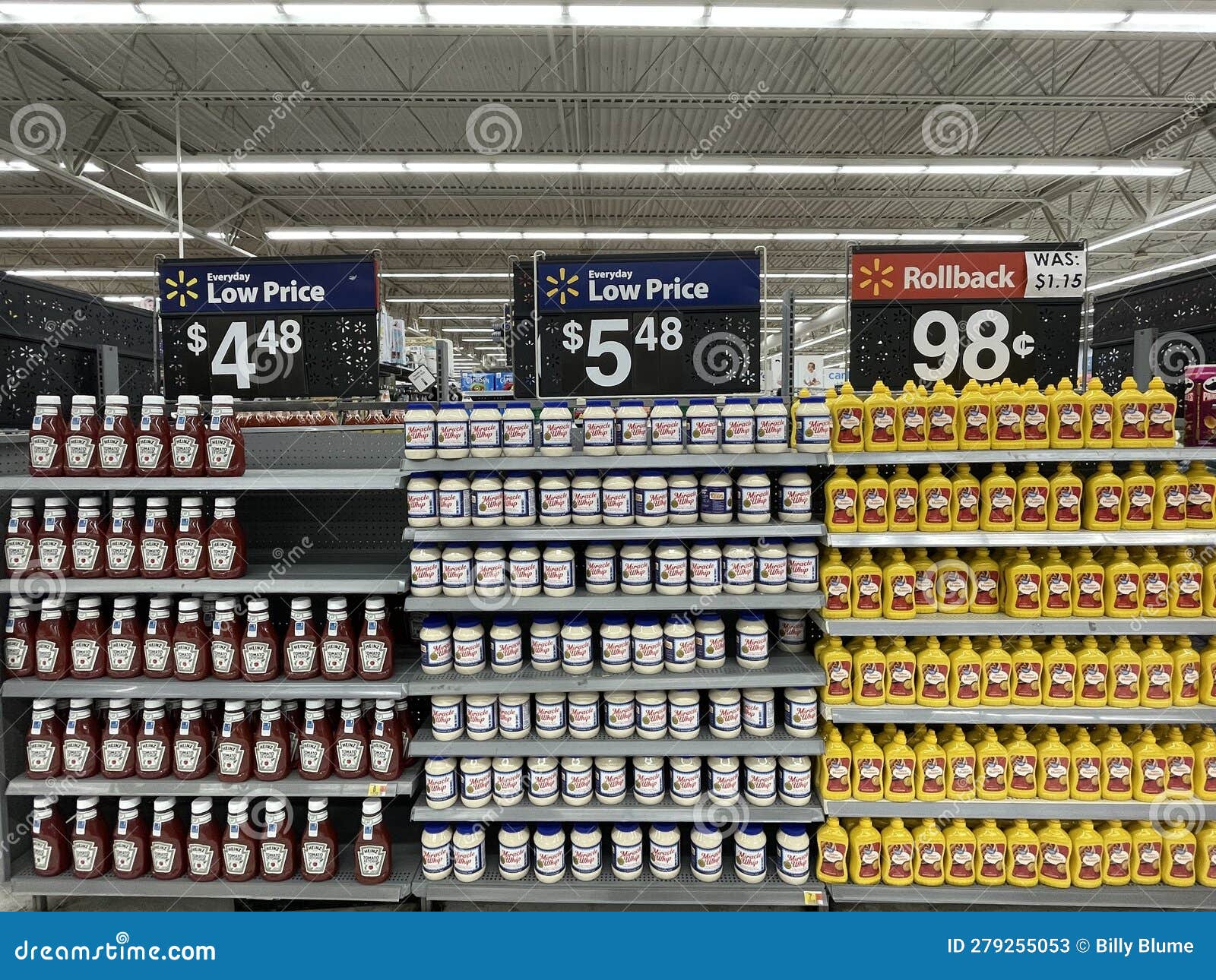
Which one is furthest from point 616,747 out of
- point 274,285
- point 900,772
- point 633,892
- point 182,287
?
point 182,287

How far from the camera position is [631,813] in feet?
8.12

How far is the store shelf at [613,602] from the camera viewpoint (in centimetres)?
239

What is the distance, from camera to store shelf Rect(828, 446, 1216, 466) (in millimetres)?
2289

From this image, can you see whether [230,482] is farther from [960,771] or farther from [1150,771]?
[1150,771]

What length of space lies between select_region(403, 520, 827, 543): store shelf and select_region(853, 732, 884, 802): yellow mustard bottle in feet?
2.75

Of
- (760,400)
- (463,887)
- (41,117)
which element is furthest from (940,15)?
(41,117)

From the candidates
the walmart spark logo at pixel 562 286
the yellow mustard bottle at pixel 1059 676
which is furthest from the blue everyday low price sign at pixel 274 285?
the yellow mustard bottle at pixel 1059 676

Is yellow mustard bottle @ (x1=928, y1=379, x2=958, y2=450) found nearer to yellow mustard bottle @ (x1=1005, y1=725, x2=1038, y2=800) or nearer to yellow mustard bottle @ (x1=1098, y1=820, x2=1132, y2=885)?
yellow mustard bottle @ (x1=1005, y1=725, x2=1038, y2=800)

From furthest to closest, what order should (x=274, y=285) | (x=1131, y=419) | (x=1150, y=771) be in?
(x=274, y=285) → (x=1150, y=771) → (x=1131, y=419)

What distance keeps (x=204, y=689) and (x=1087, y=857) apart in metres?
3.31

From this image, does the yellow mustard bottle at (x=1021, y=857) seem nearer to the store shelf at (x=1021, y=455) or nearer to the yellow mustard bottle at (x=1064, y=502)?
the yellow mustard bottle at (x=1064, y=502)

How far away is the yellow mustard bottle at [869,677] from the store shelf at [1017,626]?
0.10 meters

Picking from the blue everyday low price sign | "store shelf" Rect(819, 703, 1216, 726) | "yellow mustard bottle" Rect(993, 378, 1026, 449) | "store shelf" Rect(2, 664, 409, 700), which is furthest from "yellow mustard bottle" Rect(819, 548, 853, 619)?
the blue everyday low price sign

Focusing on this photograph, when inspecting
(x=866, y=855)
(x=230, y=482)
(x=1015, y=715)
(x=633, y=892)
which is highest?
(x=230, y=482)
